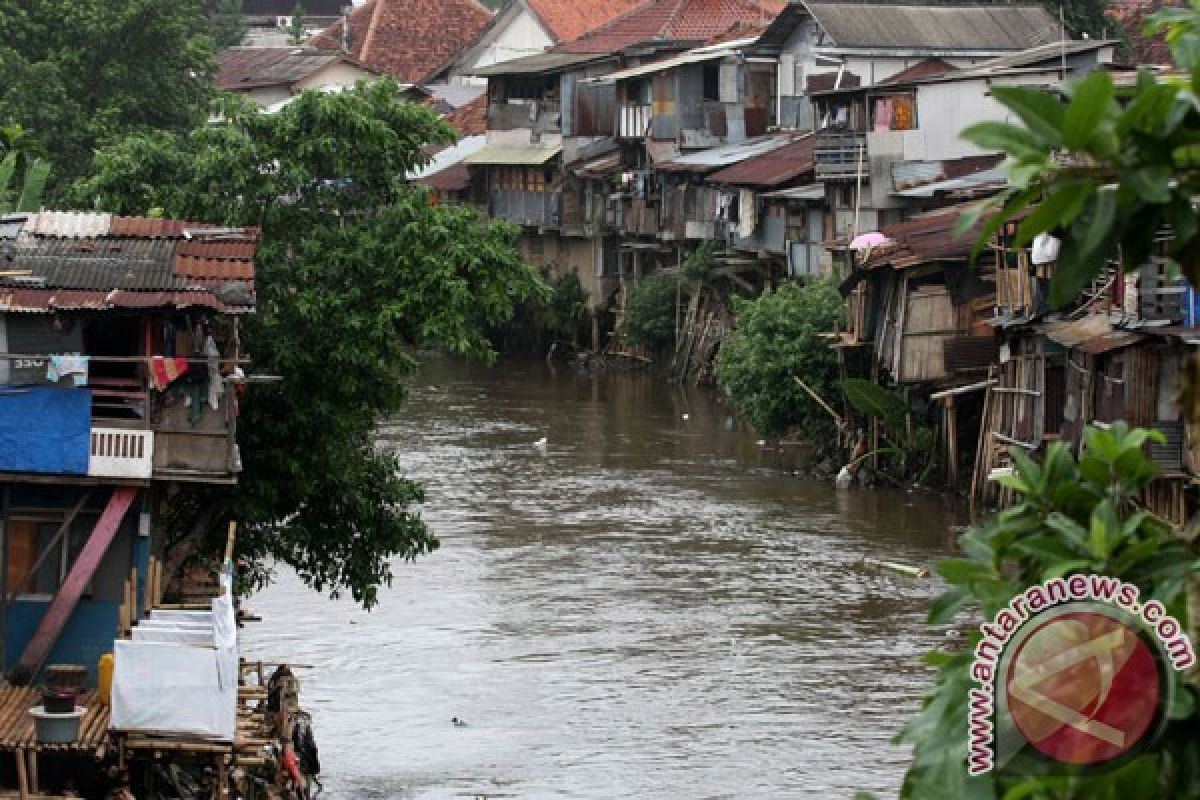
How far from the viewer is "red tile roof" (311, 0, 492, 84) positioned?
226ft

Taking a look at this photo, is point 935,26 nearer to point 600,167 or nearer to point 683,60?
point 683,60

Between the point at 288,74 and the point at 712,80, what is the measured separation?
54.5 ft

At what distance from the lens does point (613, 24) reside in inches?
2169

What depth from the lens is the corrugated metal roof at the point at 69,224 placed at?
1633 centimetres

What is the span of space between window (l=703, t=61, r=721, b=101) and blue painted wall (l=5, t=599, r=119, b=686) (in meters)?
31.1

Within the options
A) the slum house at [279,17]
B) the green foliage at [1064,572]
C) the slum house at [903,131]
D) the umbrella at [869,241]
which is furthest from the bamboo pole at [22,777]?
the slum house at [279,17]

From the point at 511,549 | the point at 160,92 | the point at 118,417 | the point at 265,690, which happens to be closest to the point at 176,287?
the point at 118,417

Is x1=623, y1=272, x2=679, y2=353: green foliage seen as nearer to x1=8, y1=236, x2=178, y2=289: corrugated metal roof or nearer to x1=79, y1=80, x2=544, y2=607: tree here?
x1=79, y1=80, x2=544, y2=607: tree

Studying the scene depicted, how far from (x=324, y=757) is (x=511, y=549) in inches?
322

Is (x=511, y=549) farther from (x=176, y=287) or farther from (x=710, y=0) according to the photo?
(x=710, y=0)

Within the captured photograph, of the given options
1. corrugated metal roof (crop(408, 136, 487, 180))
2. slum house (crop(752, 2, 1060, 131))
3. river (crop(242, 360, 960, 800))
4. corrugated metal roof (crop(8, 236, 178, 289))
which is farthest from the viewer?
corrugated metal roof (crop(408, 136, 487, 180))

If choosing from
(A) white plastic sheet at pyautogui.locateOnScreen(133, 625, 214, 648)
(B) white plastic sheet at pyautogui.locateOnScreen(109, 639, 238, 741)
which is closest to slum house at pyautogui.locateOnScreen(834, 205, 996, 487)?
(A) white plastic sheet at pyautogui.locateOnScreen(133, 625, 214, 648)

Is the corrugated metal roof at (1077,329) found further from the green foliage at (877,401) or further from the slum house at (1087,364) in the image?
the green foliage at (877,401)

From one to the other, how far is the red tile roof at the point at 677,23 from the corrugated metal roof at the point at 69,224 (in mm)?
36050
